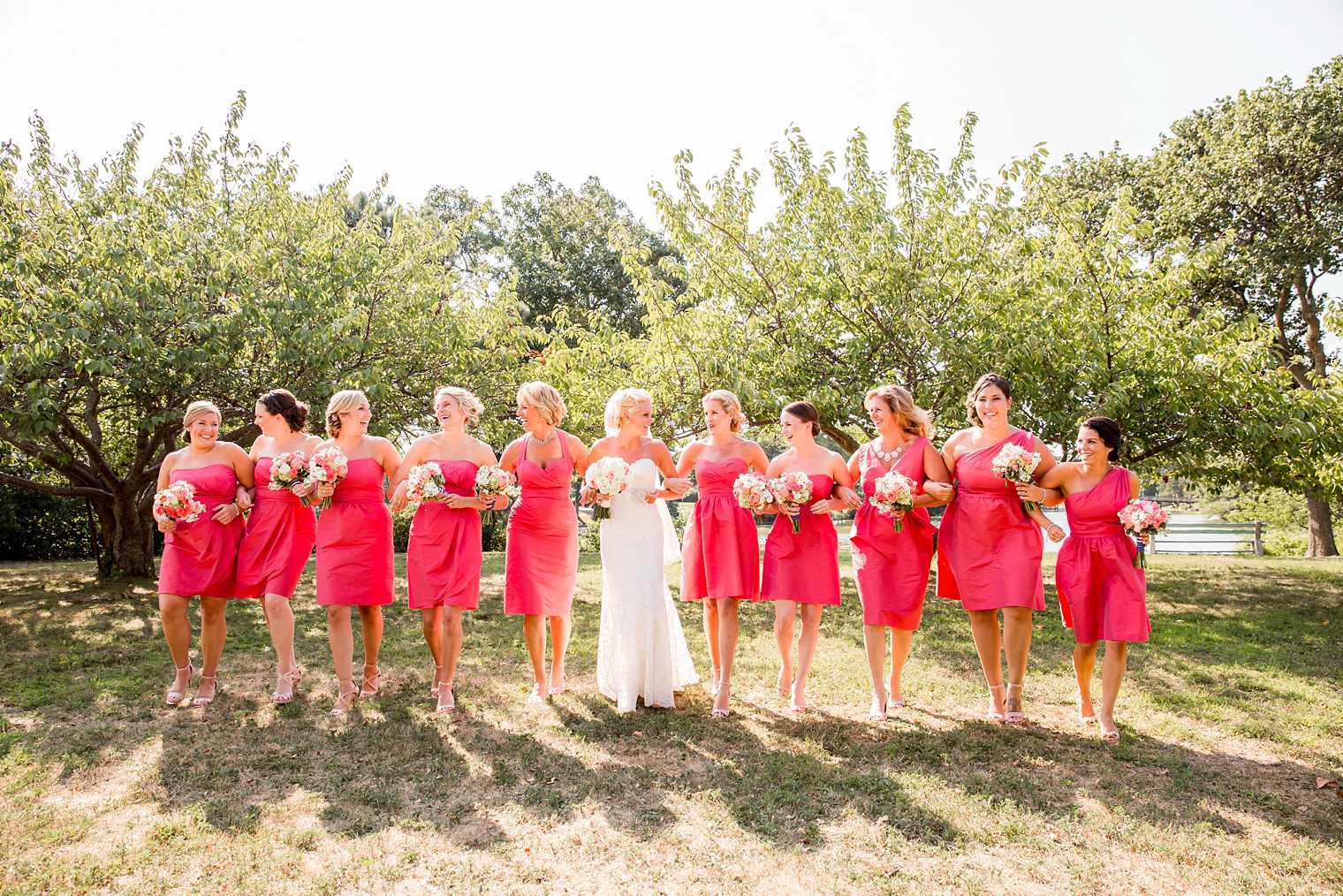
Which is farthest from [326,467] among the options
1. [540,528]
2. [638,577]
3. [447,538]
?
[638,577]

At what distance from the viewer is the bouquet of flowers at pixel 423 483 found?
226 inches

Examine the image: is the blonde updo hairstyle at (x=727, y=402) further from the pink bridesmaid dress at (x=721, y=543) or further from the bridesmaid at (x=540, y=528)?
the bridesmaid at (x=540, y=528)

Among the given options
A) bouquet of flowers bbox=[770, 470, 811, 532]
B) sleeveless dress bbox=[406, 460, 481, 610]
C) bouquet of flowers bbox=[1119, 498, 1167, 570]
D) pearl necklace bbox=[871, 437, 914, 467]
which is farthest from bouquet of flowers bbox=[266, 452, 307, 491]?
bouquet of flowers bbox=[1119, 498, 1167, 570]

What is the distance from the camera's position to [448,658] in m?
5.92

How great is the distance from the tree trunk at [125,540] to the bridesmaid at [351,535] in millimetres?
8793

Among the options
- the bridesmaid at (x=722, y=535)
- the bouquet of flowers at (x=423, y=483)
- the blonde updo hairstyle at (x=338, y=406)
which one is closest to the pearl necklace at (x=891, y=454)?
the bridesmaid at (x=722, y=535)

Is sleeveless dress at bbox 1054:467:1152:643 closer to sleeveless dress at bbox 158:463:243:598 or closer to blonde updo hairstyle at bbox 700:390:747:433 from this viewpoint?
blonde updo hairstyle at bbox 700:390:747:433

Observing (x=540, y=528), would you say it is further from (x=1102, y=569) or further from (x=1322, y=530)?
(x=1322, y=530)

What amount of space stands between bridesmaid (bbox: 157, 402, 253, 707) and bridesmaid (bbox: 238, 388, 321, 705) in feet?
0.42

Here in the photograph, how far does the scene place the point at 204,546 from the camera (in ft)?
19.7

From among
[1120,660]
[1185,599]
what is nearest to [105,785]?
[1120,660]

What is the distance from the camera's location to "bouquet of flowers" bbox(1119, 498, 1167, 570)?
5145 mm

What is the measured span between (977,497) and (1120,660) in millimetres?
1337

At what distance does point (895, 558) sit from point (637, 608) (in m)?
1.82
